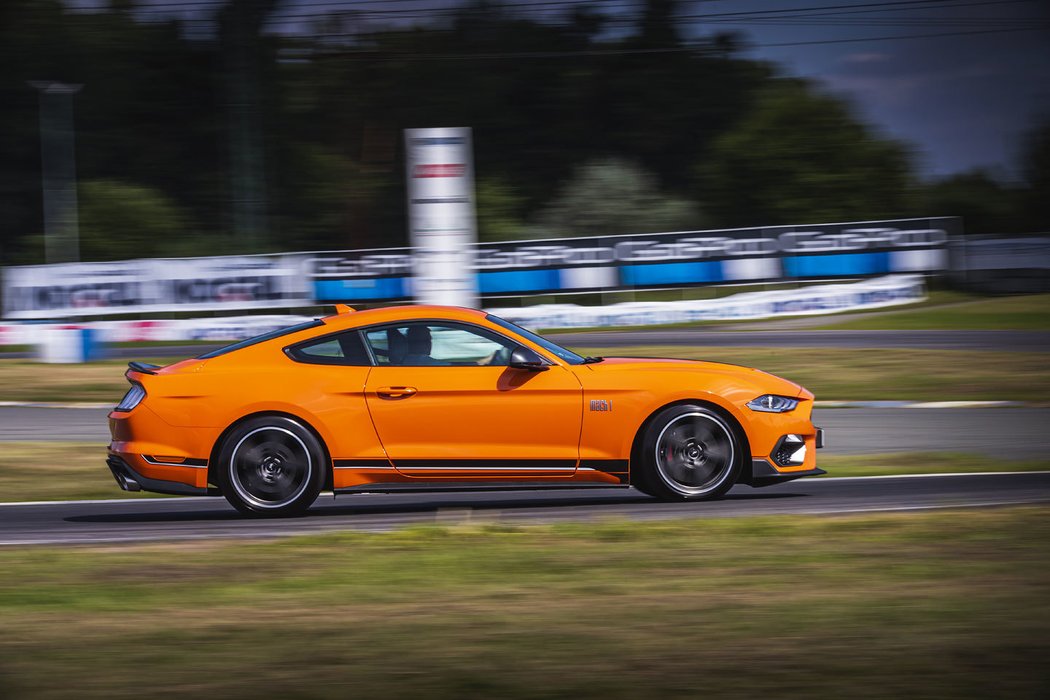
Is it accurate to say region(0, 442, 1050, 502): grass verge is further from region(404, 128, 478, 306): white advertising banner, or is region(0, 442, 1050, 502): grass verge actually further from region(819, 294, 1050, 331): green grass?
region(819, 294, 1050, 331): green grass

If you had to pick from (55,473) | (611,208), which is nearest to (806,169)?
(611,208)

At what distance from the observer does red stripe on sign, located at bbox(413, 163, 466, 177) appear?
39.1 ft

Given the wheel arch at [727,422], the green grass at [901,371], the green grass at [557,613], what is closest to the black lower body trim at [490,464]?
the wheel arch at [727,422]

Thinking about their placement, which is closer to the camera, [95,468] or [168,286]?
[95,468]

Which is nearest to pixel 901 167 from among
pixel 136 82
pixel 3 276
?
pixel 136 82

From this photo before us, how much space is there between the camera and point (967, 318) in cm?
2986

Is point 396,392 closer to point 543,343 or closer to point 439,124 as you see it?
point 543,343

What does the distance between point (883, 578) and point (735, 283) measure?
29.1 meters

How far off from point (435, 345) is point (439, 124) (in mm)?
52232

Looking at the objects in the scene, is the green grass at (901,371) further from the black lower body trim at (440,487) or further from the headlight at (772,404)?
the black lower body trim at (440,487)

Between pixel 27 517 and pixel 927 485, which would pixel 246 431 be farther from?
pixel 927 485

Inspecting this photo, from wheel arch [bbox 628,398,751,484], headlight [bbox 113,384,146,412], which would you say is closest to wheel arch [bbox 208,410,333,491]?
headlight [bbox 113,384,146,412]

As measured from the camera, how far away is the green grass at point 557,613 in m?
4.35

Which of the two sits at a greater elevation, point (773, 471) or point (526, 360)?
point (526, 360)
